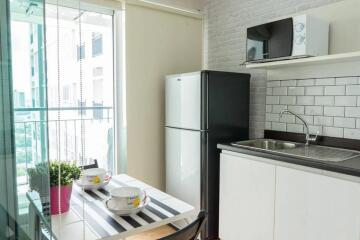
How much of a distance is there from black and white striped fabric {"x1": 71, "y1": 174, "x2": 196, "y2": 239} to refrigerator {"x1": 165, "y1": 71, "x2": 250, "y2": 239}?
3.26ft

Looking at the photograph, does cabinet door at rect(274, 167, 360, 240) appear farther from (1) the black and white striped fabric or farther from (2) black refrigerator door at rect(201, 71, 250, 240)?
(1) the black and white striped fabric

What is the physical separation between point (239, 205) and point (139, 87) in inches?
61.5

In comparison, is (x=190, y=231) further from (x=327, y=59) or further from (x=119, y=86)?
(x=119, y=86)

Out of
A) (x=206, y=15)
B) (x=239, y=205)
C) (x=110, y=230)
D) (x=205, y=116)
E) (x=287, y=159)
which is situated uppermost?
(x=206, y=15)

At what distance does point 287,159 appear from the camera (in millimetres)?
1921

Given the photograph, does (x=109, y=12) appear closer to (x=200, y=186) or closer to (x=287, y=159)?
(x=200, y=186)

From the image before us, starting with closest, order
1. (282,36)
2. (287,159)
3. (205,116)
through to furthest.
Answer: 1. (287,159)
2. (282,36)
3. (205,116)

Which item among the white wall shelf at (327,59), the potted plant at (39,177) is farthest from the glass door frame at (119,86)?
the potted plant at (39,177)

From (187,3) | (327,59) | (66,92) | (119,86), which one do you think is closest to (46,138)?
(66,92)

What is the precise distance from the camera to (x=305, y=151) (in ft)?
7.18

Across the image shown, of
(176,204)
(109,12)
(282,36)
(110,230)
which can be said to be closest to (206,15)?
(109,12)

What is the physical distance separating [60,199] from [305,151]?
175 centimetres

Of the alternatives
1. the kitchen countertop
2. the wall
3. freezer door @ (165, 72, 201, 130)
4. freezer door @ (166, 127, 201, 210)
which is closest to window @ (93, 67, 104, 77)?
the wall

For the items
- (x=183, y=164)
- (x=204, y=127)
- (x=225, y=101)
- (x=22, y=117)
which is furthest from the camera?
(x=183, y=164)
